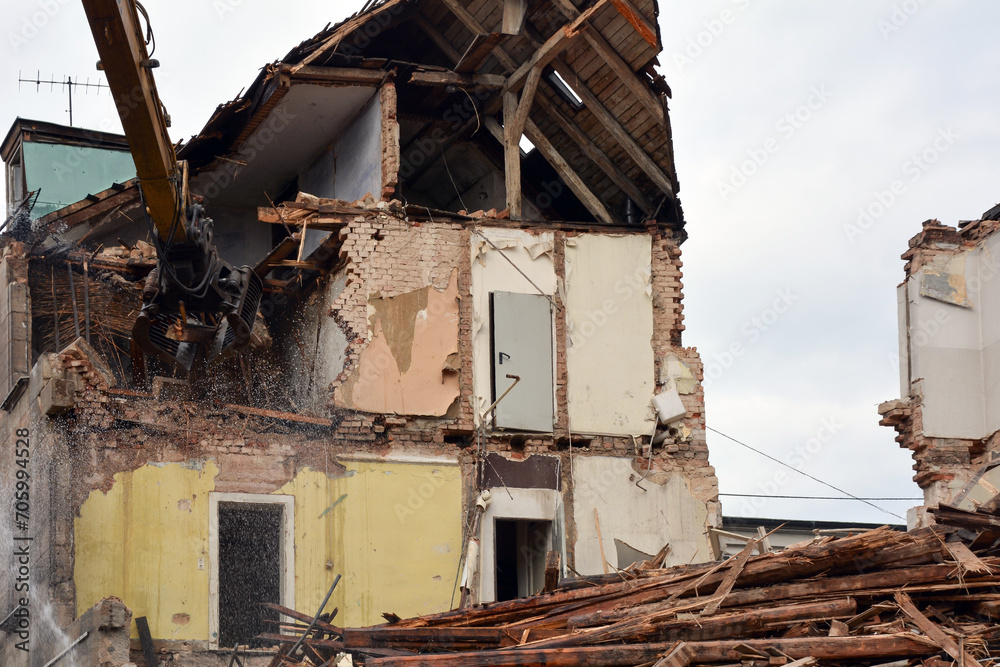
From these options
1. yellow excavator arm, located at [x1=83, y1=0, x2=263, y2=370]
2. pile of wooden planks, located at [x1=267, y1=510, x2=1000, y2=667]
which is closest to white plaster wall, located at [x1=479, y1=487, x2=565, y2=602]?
yellow excavator arm, located at [x1=83, y1=0, x2=263, y2=370]

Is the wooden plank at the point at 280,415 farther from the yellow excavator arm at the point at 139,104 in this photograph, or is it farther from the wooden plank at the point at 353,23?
the wooden plank at the point at 353,23

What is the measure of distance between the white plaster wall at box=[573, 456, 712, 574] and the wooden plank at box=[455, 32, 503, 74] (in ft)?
19.8

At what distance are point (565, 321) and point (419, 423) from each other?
8.75 ft

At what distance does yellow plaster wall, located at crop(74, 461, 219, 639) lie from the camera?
16328 millimetres

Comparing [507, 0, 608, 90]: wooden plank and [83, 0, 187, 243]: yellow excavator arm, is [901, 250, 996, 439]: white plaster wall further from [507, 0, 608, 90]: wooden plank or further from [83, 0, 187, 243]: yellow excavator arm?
[83, 0, 187, 243]: yellow excavator arm

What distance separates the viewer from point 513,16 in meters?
19.9

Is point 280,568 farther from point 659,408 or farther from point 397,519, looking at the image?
point 659,408

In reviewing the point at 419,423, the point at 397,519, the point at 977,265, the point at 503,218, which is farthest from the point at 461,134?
the point at 977,265

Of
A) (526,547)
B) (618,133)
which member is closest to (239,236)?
(618,133)

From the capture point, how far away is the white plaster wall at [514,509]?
1864 cm

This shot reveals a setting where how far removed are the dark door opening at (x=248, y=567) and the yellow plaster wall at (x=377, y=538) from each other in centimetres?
33

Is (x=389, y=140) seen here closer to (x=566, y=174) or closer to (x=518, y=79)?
(x=518, y=79)

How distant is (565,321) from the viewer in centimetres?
1997

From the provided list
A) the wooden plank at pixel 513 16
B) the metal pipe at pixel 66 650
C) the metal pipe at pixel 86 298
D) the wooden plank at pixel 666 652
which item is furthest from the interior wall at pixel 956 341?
the metal pipe at pixel 66 650
